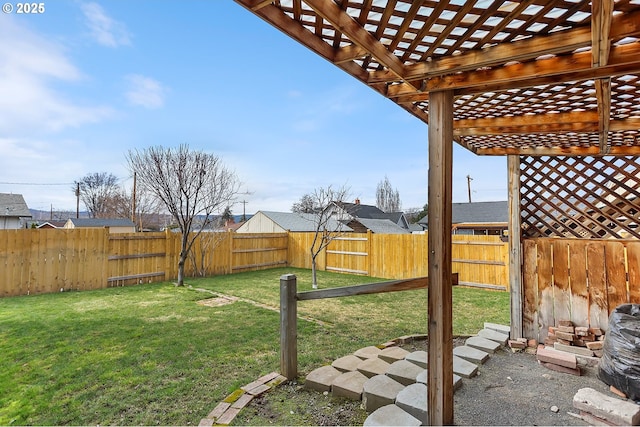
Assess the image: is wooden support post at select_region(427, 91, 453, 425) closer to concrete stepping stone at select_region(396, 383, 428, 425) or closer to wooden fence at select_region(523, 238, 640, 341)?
concrete stepping stone at select_region(396, 383, 428, 425)

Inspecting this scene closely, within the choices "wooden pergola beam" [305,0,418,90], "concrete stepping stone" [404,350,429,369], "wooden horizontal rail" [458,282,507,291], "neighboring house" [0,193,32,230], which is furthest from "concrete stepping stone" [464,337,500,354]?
"neighboring house" [0,193,32,230]

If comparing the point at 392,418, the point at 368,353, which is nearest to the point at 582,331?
the point at 368,353

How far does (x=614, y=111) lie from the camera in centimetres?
220

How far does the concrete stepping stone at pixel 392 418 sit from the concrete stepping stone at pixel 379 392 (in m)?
0.15

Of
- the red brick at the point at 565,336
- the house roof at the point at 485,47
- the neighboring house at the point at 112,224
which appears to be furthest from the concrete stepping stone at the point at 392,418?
the neighboring house at the point at 112,224

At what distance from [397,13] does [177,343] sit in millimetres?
3724

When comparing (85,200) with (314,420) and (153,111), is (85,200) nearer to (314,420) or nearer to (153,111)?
(153,111)

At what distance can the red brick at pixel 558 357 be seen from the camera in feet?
8.22

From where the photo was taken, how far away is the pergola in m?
1.20

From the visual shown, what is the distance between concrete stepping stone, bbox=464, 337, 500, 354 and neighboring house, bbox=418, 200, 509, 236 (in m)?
13.3

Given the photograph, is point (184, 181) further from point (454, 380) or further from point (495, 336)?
point (454, 380)

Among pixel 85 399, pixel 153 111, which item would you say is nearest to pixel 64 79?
pixel 153 111

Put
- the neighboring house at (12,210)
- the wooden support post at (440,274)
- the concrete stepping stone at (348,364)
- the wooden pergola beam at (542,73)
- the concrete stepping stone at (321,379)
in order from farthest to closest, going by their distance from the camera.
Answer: the neighboring house at (12,210) → the concrete stepping stone at (348,364) → the concrete stepping stone at (321,379) → the wooden support post at (440,274) → the wooden pergola beam at (542,73)

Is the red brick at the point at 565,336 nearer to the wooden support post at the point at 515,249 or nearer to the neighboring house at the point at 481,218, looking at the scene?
the wooden support post at the point at 515,249
